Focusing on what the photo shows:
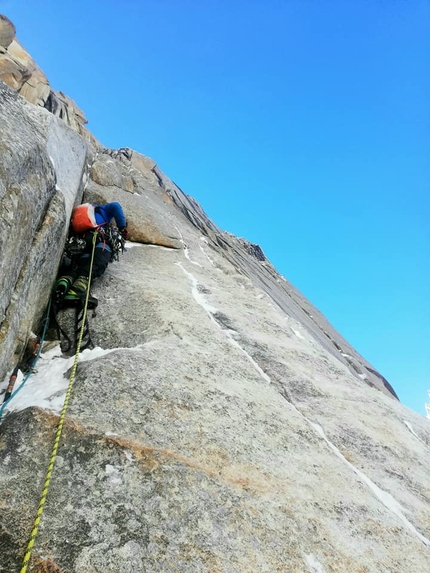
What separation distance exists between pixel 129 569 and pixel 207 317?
19.4 feet

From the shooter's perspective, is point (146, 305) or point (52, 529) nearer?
point (52, 529)

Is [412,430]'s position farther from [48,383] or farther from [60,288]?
[60,288]

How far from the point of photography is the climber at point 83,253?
8.06 metres

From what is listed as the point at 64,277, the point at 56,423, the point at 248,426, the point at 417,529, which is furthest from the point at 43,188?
the point at 417,529

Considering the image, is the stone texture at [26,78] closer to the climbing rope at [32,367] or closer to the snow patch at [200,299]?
the snow patch at [200,299]

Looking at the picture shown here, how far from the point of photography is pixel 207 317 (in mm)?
8938

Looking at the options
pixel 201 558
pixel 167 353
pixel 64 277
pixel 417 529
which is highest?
pixel 64 277

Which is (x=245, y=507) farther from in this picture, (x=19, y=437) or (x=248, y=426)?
(x=19, y=437)

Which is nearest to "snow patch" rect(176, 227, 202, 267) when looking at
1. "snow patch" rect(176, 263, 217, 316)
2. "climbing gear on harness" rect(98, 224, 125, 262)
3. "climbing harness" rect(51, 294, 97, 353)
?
"snow patch" rect(176, 263, 217, 316)

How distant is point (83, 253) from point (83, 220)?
100 centimetres

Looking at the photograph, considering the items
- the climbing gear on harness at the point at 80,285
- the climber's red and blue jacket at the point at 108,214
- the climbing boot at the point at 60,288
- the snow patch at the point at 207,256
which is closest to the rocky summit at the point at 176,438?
the climbing boot at the point at 60,288

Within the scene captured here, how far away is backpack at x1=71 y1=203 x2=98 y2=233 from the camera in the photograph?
31.3ft

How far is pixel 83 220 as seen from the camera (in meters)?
9.56

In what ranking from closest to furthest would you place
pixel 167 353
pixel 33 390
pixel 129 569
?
pixel 129 569 → pixel 33 390 → pixel 167 353
